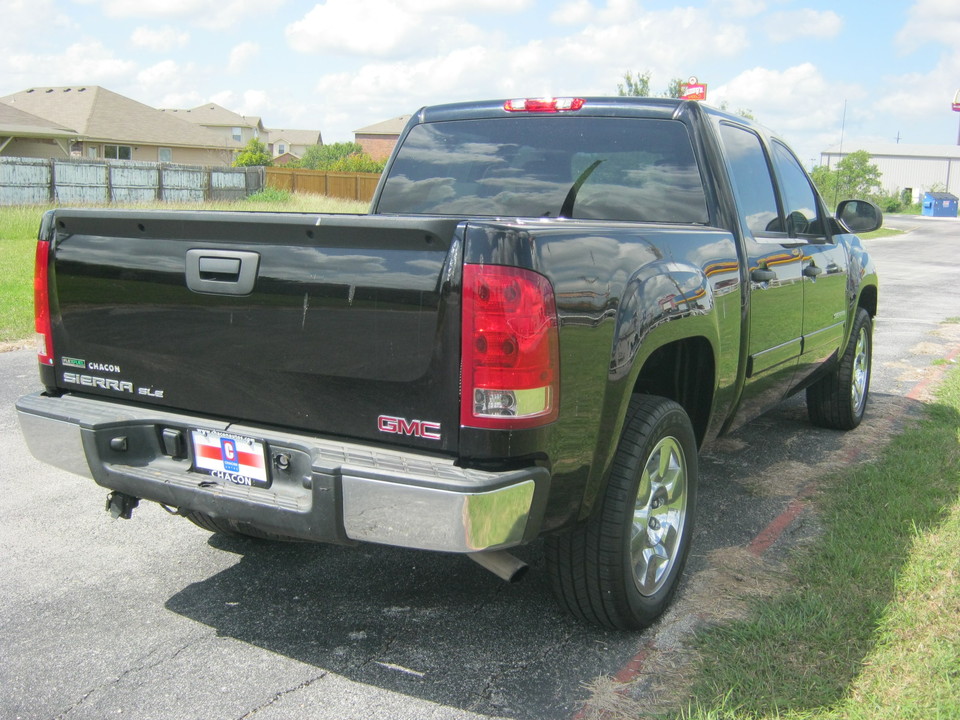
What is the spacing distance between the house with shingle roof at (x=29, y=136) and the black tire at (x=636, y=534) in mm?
38744

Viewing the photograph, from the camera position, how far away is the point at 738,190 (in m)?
4.36

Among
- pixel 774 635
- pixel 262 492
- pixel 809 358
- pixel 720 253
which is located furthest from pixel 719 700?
pixel 809 358

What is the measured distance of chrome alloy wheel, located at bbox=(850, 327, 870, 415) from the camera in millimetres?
6285

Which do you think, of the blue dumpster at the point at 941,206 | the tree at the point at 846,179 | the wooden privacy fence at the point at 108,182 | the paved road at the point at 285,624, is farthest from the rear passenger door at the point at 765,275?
the blue dumpster at the point at 941,206

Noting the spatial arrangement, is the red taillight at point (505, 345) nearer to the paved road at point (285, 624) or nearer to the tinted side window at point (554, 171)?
the paved road at point (285, 624)

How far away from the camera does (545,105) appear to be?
456cm

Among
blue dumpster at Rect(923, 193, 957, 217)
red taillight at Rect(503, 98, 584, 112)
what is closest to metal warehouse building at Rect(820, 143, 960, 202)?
blue dumpster at Rect(923, 193, 957, 217)

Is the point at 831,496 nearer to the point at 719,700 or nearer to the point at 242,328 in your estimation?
the point at 719,700

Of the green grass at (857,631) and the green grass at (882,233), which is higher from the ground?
the green grass at (882,233)

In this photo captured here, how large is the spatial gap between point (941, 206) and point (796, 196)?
75.7 metres

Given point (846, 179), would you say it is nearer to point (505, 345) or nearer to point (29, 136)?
point (29, 136)

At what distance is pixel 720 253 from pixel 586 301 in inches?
50.3

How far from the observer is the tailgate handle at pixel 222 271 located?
293 centimetres

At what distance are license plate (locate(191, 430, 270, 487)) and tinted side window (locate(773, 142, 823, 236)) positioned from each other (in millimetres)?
3214
